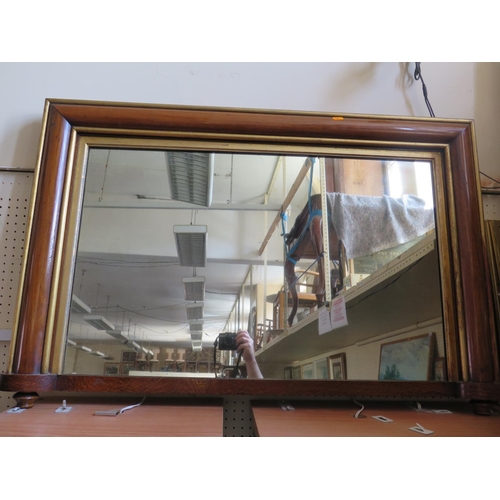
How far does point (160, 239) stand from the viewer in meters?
0.93

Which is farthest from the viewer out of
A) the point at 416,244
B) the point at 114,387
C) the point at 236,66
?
the point at 236,66

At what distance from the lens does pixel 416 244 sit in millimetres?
944

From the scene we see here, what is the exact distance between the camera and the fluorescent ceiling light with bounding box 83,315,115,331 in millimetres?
858

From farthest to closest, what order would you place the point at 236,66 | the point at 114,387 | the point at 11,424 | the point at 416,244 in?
the point at 236,66 → the point at 416,244 → the point at 114,387 → the point at 11,424

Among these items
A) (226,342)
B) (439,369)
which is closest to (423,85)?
(439,369)

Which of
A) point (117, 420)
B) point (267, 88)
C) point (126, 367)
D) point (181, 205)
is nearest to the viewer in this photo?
point (117, 420)

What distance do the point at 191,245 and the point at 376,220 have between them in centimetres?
41

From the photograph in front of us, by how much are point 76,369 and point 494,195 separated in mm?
993

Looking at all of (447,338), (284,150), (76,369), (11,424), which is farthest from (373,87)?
(11,424)

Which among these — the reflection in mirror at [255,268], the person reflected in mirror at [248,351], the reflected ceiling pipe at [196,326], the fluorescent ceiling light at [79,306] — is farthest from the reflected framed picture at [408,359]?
the fluorescent ceiling light at [79,306]

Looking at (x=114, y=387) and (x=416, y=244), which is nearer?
(x=114, y=387)

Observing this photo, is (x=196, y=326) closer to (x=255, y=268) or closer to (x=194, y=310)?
(x=194, y=310)

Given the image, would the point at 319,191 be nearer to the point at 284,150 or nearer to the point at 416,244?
the point at 284,150

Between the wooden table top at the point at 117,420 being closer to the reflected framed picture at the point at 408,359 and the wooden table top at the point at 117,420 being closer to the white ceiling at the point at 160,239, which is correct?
the white ceiling at the point at 160,239
